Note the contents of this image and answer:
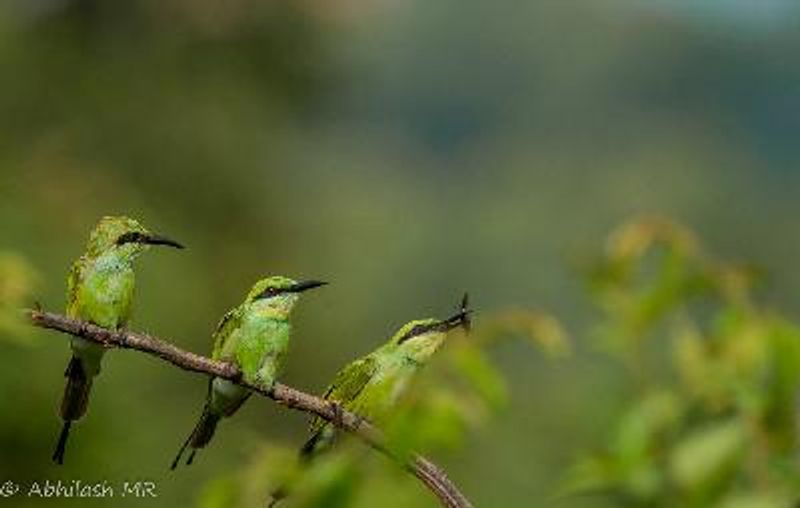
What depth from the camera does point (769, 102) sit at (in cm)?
9850

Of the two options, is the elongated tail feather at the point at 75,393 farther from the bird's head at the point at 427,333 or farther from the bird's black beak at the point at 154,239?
the bird's head at the point at 427,333

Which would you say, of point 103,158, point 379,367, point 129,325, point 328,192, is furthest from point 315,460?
point 328,192

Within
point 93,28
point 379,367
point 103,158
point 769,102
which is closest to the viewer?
point 379,367

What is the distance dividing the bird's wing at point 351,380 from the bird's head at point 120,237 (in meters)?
0.29

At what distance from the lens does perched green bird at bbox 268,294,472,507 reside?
4.76 ft

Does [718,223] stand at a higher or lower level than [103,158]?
higher

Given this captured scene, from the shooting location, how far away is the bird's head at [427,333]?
5.04 ft

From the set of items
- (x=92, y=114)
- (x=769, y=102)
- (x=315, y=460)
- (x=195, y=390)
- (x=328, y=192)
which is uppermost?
(x=769, y=102)

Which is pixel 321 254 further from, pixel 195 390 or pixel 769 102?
pixel 769 102

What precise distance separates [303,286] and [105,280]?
249mm

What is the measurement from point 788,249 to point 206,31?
139 feet

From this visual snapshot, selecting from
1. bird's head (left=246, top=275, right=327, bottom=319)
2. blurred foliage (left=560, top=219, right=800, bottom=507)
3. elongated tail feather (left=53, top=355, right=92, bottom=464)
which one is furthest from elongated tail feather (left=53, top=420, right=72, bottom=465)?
blurred foliage (left=560, top=219, right=800, bottom=507)

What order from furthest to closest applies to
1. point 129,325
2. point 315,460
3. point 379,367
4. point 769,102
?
point 769,102
point 129,325
point 379,367
point 315,460

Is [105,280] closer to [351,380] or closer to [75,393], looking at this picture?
[75,393]
